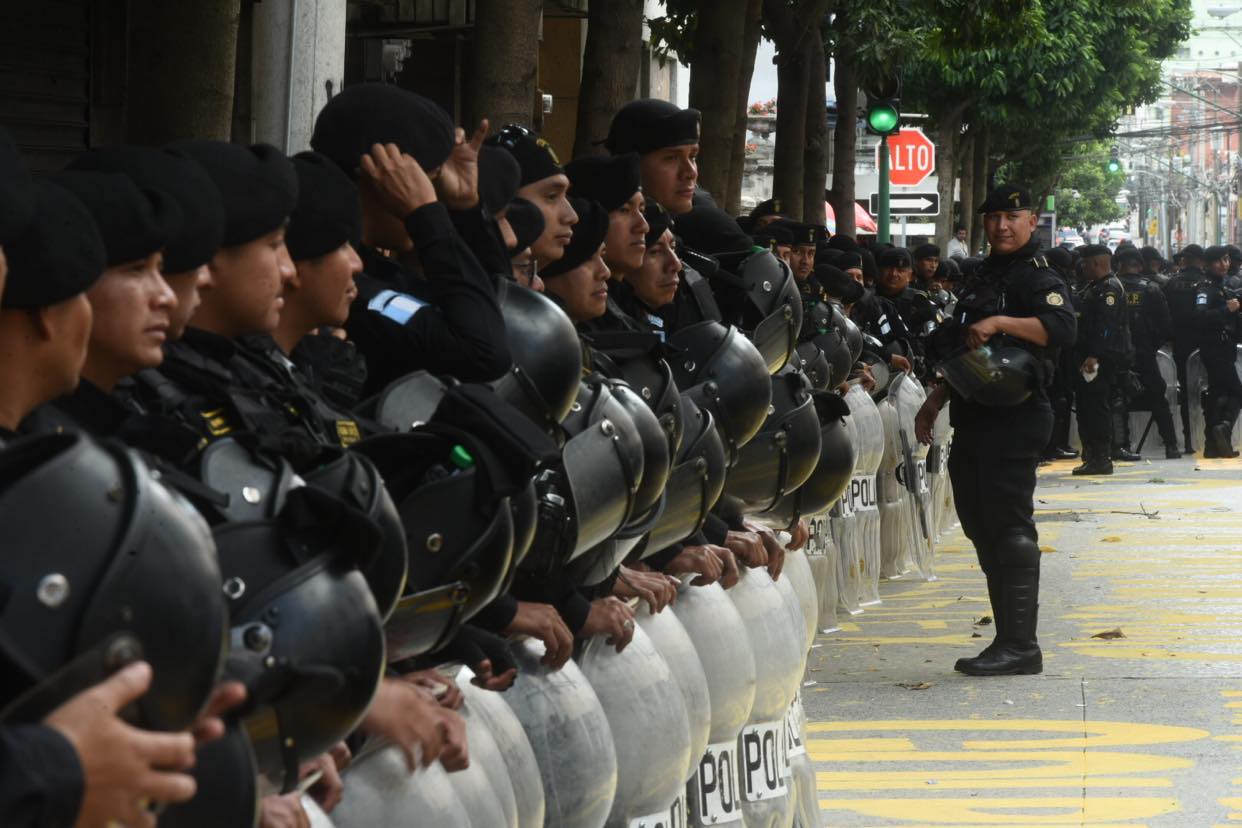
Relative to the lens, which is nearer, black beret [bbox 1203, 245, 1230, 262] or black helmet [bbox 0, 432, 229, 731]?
black helmet [bbox 0, 432, 229, 731]

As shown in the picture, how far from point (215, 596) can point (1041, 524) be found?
14.1m

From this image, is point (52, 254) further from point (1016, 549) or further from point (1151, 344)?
point (1151, 344)

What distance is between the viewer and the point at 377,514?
3.05 m

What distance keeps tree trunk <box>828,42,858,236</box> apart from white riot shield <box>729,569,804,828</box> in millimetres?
17150

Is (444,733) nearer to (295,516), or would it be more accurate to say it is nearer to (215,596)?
(295,516)

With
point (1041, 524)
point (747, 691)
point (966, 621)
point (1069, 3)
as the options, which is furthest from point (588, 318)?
point (1069, 3)

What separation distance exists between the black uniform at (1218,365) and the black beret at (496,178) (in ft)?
59.6

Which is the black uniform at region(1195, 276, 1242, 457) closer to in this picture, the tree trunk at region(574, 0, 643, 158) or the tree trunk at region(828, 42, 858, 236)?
the tree trunk at region(828, 42, 858, 236)

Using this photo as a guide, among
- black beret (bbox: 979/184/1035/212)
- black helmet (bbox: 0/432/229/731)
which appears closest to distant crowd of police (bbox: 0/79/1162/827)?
black helmet (bbox: 0/432/229/731)

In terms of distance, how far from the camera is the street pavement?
7309mm

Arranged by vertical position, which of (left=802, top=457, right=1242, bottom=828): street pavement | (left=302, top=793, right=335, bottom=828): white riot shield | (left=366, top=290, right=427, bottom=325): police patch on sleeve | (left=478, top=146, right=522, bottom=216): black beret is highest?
(left=478, top=146, right=522, bottom=216): black beret

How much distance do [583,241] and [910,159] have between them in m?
19.5

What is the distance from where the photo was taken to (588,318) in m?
5.47

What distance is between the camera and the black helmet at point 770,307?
23.2 feet
